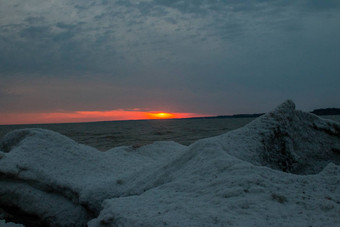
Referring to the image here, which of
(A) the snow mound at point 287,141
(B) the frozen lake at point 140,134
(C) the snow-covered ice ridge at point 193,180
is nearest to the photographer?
(C) the snow-covered ice ridge at point 193,180

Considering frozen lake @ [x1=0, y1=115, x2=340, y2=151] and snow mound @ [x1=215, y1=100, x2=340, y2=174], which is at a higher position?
snow mound @ [x1=215, y1=100, x2=340, y2=174]

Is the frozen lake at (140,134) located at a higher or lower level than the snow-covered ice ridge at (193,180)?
lower

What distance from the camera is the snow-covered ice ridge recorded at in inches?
95.9

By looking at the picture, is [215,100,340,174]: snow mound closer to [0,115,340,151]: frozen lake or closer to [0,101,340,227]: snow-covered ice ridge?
[0,101,340,227]: snow-covered ice ridge

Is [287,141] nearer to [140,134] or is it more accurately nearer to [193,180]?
[193,180]

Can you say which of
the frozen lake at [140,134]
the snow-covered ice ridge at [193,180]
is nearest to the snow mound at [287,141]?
the snow-covered ice ridge at [193,180]

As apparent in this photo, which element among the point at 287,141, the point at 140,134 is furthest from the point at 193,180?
the point at 140,134

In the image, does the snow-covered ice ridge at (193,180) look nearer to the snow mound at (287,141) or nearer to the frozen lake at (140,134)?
the snow mound at (287,141)

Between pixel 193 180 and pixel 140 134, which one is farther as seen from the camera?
pixel 140 134

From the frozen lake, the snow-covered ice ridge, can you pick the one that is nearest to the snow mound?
the snow-covered ice ridge

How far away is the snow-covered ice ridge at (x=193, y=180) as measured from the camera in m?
2.44

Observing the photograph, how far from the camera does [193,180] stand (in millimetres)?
3201

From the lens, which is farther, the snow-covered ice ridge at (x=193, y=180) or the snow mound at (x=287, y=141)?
the snow mound at (x=287, y=141)

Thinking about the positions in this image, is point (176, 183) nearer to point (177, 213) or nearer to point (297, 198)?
point (177, 213)
